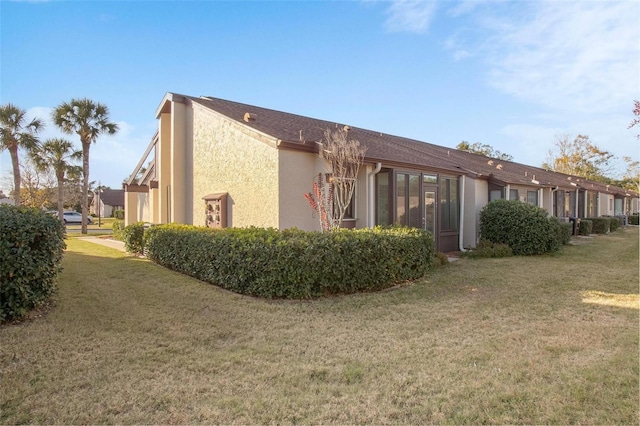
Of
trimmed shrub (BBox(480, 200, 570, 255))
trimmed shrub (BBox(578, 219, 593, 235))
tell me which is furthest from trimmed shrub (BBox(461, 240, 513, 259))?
trimmed shrub (BBox(578, 219, 593, 235))

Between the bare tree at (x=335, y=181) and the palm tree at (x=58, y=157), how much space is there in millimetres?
23471

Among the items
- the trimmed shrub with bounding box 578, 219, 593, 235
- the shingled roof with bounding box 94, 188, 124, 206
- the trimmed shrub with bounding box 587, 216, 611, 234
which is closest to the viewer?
the trimmed shrub with bounding box 578, 219, 593, 235

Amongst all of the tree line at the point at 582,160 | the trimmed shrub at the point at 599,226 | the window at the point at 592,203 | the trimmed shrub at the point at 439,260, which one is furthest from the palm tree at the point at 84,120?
the tree line at the point at 582,160

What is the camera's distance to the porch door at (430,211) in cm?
1301

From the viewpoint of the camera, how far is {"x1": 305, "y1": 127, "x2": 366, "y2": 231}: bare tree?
10.1 meters

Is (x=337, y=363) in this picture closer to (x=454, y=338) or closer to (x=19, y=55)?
(x=454, y=338)

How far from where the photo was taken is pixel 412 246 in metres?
8.84

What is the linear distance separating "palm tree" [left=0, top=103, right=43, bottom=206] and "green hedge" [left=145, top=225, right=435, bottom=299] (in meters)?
22.2

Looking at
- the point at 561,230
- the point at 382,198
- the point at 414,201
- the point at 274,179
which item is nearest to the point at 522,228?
the point at 561,230

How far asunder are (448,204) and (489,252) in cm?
233

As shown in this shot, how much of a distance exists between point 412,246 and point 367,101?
38.9ft

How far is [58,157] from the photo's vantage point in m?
27.3

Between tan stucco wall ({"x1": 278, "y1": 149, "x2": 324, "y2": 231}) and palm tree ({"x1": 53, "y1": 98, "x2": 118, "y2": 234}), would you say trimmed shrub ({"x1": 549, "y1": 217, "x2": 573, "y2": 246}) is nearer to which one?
tan stucco wall ({"x1": 278, "y1": 149, "x2": 324, "y2": 231})

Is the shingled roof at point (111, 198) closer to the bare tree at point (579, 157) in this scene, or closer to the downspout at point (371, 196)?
the downspout at point (371, 196)
